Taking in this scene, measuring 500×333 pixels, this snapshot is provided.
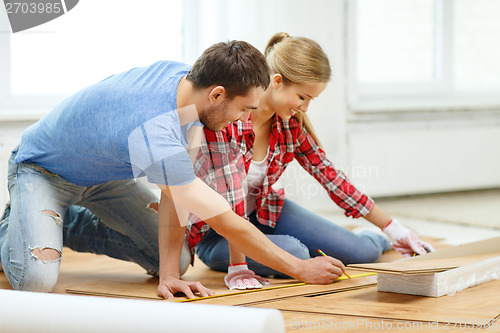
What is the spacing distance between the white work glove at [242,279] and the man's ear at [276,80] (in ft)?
1.75

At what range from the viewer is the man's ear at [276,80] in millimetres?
1924

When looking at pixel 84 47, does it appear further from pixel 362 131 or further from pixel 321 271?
pixel 321 271

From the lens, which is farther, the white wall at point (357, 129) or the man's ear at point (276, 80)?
the white wall at point (357, 129)

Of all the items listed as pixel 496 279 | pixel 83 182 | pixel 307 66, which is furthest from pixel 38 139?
pixel 496 279

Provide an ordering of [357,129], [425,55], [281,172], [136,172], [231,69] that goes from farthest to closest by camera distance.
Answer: [425,55] → [357,129] → [281,172] → [136,172] → [231,69]

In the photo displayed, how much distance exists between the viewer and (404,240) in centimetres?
221

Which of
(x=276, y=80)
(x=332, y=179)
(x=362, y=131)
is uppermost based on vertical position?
(x=276, y=80)

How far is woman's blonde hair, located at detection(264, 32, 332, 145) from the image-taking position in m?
1.89

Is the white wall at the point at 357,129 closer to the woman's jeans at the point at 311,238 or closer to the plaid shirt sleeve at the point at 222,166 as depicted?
the woman's jeans at the point at 311,238

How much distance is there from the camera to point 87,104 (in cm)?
175

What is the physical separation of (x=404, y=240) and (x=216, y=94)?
3.09ft

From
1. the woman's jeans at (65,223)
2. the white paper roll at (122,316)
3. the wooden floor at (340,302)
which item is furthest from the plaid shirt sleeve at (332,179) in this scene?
the white paper roll at (122,316)

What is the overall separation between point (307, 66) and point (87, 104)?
2.05ft

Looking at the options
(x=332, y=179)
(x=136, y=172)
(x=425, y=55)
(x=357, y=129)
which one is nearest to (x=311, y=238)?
(x=332, y=179)
